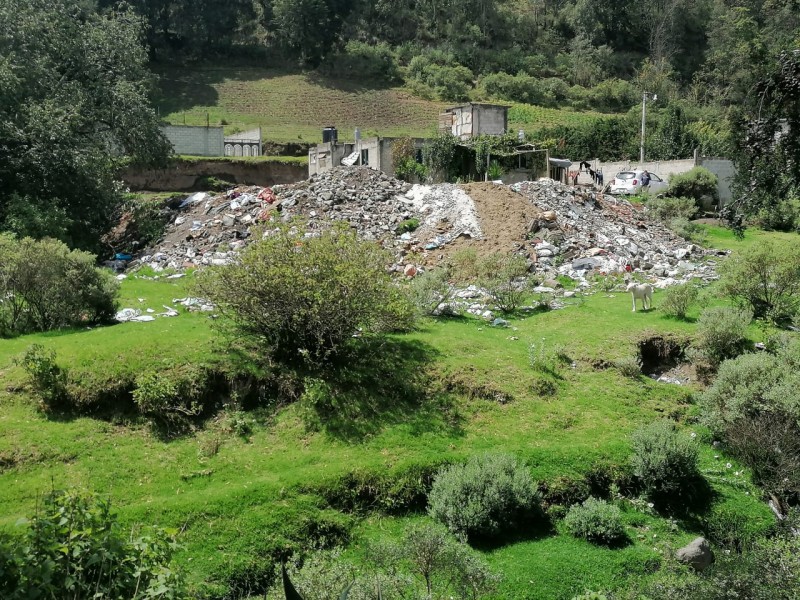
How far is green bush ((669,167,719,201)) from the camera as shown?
99.8 feet

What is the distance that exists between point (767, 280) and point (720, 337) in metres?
2.84

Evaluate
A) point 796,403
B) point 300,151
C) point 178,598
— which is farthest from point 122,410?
point 300,151

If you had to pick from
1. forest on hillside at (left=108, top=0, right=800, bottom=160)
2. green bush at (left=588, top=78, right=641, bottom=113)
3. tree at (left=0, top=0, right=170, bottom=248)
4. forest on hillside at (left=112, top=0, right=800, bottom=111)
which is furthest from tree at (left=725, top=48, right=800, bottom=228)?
green bush at (left=588, top=78, right=641, bottom=113)

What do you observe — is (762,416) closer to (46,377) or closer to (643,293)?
(643,293)

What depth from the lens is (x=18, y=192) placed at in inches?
857

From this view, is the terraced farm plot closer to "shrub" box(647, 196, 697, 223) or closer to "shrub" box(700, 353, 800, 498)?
"shrub" box(647, 196, 697, 223)

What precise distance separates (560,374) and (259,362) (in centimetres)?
560

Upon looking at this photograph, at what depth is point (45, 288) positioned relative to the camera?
13211 millimetres

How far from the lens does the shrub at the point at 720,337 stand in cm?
1283

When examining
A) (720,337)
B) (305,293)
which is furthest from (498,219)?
(305,293)

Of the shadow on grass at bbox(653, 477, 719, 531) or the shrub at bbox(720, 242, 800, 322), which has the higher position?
the shrub at bbox(720, 242, 800, 322)

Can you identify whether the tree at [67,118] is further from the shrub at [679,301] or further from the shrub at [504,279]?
the shrub at [679,301]

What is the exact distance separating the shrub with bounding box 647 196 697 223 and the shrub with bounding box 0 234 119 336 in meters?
22.1

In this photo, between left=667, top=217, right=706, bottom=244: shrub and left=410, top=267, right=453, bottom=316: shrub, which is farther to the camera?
left=667, top=217, right=706, bottom=244: shrub
